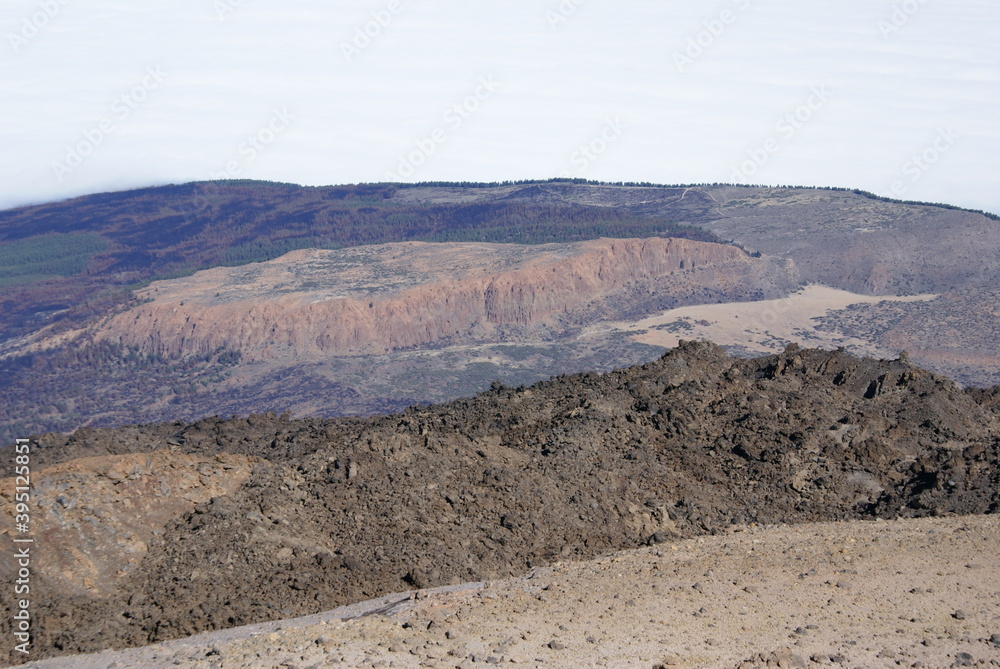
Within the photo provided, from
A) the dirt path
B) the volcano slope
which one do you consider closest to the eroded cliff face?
the volcano slope

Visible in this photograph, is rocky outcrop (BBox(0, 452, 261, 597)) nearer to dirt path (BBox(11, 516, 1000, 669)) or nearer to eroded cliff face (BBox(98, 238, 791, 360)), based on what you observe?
dirt path (BBox(11, 516, 1000, 669))

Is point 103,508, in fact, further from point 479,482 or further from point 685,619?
point 685,619

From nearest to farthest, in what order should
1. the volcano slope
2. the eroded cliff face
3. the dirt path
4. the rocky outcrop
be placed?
the dirt path < the rocky outcrop < the volcano slope < the eroded cliff face

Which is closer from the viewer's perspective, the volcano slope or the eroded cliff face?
the volcano slope

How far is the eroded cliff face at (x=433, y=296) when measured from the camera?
299 ft

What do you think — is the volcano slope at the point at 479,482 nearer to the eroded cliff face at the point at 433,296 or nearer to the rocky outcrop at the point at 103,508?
the rocky outcrop at the point at 103,508

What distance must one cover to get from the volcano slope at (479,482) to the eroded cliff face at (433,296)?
67700mm

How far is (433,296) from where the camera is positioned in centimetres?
9344

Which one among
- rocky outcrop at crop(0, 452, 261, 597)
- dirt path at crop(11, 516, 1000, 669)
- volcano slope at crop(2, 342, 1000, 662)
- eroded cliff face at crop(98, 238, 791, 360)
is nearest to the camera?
dirt path at crop(11, 516, 1000, 669)

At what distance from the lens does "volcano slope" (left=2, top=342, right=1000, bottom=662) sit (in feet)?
47.9

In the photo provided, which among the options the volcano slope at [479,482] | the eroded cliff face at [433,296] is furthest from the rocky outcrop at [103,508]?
the eroded cliff face at [433,296]

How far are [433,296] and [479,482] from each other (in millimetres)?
76181

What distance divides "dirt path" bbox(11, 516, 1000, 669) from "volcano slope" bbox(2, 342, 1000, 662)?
997mm

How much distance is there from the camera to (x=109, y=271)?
13825 cm
